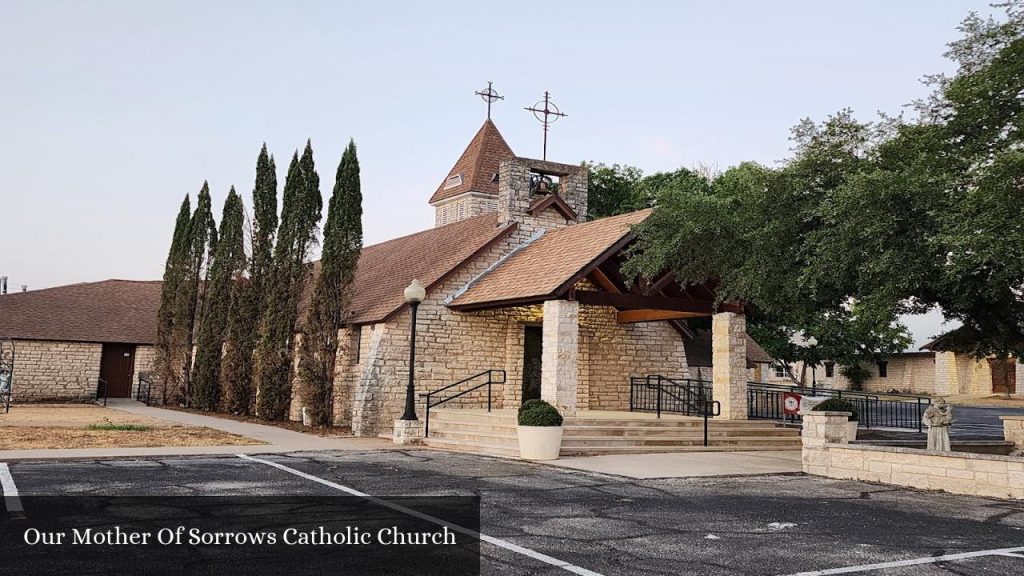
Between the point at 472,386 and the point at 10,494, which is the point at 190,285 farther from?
the point at 10,494

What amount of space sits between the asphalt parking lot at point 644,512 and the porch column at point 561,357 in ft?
10.6

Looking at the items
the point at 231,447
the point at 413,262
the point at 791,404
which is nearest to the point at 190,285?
the point at 413,262

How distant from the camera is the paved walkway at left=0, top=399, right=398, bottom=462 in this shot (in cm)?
1320

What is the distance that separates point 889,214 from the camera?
11898 mm

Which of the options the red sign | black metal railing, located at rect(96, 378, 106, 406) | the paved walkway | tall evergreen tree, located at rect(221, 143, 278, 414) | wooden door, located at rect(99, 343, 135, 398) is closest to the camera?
the paved walkway

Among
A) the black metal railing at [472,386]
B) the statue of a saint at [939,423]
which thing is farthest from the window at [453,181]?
the statue of a saint at [939,423]

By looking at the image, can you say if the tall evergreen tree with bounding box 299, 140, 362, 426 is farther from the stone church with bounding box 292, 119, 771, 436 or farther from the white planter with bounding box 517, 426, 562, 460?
the white planter with bounding box 517, 426, 562, 460

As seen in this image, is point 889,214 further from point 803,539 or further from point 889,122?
point 803,539

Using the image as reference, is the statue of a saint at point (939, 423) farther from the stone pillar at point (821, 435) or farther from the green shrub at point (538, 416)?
the green shrub at point (538, 416)

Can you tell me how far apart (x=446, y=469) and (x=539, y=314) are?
9491mm

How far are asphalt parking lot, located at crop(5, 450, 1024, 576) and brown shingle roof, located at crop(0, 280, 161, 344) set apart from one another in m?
22.5

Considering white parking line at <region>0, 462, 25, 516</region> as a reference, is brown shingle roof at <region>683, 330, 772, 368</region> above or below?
above

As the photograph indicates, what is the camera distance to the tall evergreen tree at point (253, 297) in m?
25.8

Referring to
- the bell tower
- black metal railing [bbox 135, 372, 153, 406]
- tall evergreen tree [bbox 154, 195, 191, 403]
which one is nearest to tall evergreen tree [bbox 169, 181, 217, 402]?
tall evergreen tree [bbox 154, 195, 191, 403]
